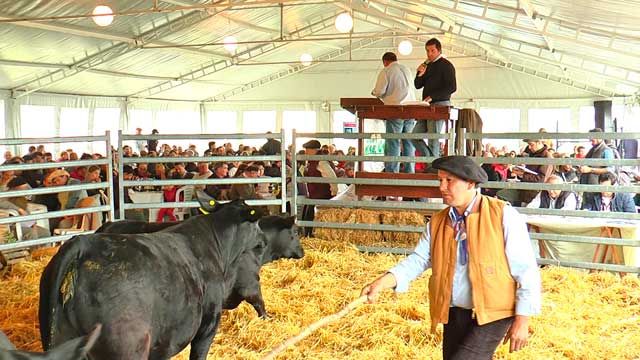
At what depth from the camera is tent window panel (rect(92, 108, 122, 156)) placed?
24.0 m

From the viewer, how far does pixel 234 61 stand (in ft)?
80.5

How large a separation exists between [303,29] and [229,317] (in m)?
18.5

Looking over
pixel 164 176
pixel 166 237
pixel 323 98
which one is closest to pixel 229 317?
pixel 166 237

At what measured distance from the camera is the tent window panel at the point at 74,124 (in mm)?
22609

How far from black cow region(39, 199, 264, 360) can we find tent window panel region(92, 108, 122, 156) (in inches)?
843


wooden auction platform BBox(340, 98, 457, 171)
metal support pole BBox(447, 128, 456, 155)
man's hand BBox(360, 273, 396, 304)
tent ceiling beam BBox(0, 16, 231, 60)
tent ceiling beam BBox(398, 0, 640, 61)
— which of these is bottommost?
man's hand BBox(360, 273, 396, 304)

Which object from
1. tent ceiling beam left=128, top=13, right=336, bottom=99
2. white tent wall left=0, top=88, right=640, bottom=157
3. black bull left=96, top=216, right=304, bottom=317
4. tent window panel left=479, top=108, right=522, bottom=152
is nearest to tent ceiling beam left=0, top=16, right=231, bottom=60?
tent ceiling beam left=128, top=13, right=336, bottom=99

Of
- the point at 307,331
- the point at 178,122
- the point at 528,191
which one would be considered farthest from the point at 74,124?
the point at 307,331

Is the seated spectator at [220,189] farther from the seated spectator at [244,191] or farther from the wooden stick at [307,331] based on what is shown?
the wooden stick at [307,331]

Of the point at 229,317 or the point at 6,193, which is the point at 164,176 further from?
the point at 229,317

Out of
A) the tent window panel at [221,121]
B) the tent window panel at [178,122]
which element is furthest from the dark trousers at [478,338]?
the tent window panel at [221,121]

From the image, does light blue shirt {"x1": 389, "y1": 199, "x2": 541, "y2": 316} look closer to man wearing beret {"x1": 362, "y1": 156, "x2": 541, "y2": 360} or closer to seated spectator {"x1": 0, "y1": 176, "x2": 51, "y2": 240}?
man wearing beret {"x1": 362, "y1": 156, "x2": 541, "y2": 360}

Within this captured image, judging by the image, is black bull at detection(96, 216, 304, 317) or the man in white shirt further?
the man in white shirt

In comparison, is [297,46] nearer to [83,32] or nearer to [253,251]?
[83,32]
